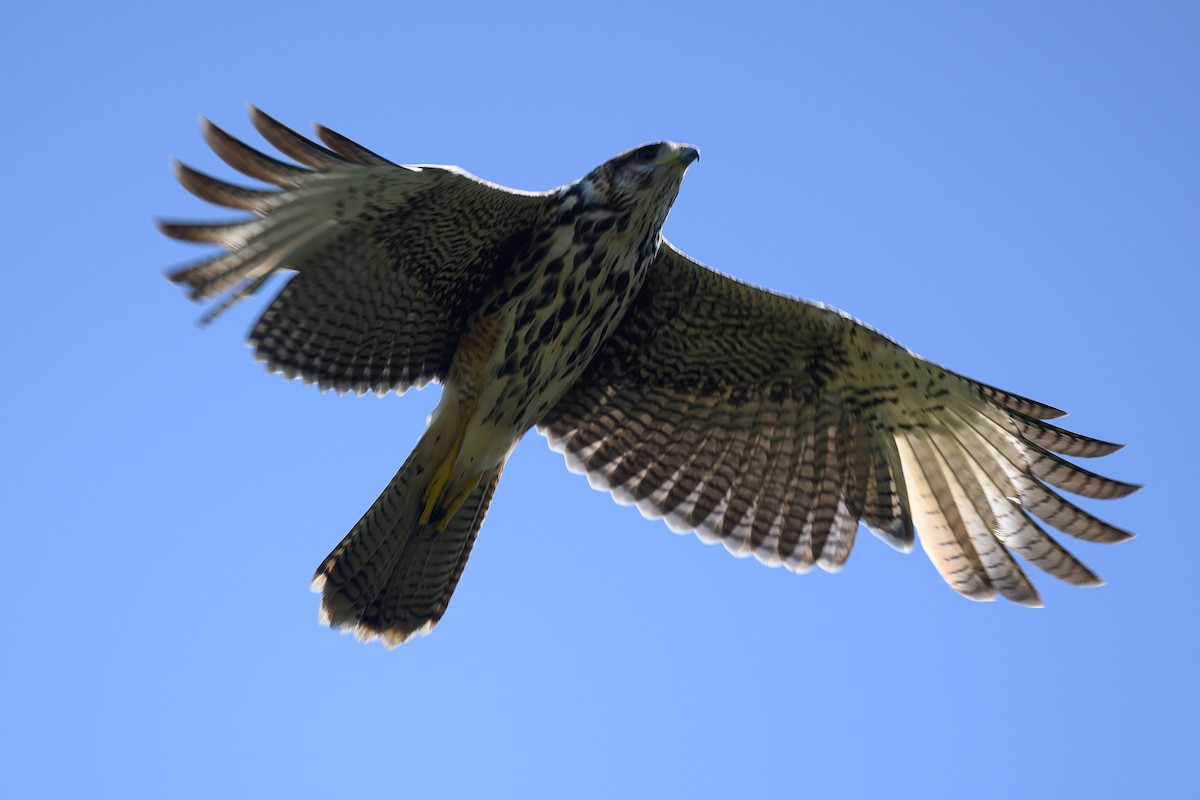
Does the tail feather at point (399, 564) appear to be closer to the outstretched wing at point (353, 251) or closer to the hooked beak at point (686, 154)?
the outstretched wing at point (353, 251)

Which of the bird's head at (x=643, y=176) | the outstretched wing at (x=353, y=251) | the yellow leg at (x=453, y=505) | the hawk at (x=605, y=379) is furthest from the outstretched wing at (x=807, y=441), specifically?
the outstretched wing at (x=353, y=251)

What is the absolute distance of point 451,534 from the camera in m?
8.50

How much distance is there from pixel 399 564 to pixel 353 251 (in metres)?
2.01

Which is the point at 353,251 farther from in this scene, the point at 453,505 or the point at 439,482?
the point at 453,505

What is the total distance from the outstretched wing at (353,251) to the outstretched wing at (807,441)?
3.77 ft

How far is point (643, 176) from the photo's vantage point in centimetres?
778

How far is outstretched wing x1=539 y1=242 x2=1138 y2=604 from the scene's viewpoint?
844cm

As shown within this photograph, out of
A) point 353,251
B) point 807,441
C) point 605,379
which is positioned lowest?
point 353,251

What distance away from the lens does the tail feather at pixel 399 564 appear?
8.30m

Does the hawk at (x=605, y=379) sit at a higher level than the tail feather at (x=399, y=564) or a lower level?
higher

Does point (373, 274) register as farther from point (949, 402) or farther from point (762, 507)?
point (949, 402)

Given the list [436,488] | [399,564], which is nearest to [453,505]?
[436,488]

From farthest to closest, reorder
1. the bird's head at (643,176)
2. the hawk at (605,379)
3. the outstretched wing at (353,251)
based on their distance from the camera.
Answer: the bird's head at (643,176) → the hawk at (605,379) → the outstretched wing at (353,251)

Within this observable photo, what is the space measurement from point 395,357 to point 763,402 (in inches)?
97.2
